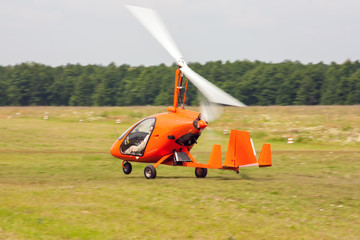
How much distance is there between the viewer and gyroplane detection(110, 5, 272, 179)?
687 inches

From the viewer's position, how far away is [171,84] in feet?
373

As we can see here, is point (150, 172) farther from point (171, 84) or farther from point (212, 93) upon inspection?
point (171, 84)

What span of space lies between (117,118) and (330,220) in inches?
1646

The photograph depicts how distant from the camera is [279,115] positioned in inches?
1999

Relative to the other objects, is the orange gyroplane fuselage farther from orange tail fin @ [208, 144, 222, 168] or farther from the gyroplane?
orange tail fin @ [208, 144, 222, 168]

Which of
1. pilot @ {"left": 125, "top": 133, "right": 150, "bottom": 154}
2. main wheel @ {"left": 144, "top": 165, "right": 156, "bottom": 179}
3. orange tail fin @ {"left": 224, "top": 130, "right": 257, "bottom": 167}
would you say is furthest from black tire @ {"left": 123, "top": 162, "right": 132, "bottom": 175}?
orange tail fin @ {"left": 224, "top": 130, "right": 257, "bottom": 167}

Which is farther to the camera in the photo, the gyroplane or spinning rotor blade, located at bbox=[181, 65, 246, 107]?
the gyroplane

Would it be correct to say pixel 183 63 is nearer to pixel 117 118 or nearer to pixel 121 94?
pixel 117 118

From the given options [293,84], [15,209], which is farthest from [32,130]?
[293,84]

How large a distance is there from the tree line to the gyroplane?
68.2 m

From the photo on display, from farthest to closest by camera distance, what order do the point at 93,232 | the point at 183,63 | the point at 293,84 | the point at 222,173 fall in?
the point at 293,84, the point at 222,173, the point at 183,63, the point at 93,232

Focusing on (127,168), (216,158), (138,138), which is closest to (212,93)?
(216,158)

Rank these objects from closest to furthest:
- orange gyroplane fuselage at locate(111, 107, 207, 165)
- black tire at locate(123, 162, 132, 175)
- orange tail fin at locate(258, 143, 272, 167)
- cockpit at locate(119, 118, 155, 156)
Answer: orange tail fin at locate(258, 143, 272, 167), orange gyroplane fuselage at locate(111, 107, 207, 165), cockpit at locate(119, 118, 155, 156), black tire at locate(123, 162, 132, 175)

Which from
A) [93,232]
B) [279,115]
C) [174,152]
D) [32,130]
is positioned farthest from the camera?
[279,115]
